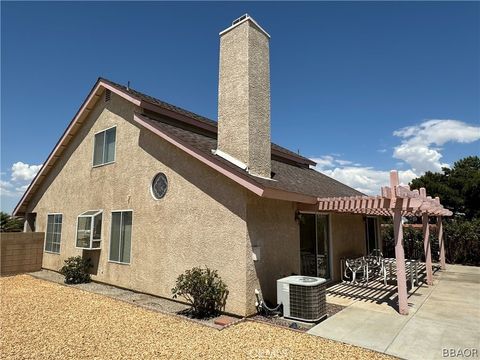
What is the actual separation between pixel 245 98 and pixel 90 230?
777 cm

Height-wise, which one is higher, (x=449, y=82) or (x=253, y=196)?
(x=449, y=82)

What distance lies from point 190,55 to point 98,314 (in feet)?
32.9

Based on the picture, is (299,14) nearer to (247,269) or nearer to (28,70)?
(247,269)

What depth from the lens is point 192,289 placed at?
7258mm

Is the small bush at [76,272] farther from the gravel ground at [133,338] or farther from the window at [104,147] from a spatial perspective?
the window at [104,147]

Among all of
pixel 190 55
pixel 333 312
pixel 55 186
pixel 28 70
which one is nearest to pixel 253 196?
pixel 333 312

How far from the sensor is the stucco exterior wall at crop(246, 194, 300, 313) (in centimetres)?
727

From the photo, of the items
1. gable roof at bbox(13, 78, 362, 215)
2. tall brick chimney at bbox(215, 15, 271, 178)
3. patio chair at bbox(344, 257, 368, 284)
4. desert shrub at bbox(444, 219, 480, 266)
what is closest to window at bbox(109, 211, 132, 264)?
gable roof at bbox(13, 78, 362, 215)

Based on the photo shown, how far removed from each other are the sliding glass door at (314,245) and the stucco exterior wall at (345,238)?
16.1 inches

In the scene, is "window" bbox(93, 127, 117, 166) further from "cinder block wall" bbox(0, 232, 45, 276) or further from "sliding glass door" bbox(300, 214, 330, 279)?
"sliding glass door" bbox(300, 214, 330, 279)

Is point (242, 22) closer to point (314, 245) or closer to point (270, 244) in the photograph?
point (270, 244)

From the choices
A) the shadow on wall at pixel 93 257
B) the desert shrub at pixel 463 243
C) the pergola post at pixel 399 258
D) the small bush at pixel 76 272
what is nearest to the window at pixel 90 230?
the shadow on wall at pixel 93 257

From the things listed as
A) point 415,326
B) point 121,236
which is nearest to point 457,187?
point 415,326

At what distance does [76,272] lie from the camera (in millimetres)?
11234
